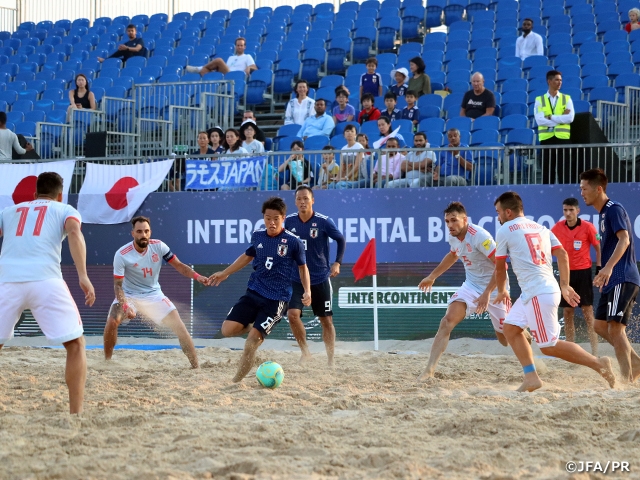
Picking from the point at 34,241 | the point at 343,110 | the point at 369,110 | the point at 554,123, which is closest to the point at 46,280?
the point at 34,241

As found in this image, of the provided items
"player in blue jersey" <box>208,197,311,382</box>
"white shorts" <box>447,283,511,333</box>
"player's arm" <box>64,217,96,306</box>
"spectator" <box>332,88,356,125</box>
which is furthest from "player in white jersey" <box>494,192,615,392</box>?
"spectator" <box>332,88,356,125</box>

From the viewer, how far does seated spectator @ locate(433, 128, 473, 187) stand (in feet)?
42.5

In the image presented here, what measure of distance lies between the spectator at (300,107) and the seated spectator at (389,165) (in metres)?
3.21

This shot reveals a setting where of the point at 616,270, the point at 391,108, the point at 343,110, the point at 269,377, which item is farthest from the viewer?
the point at 343,110

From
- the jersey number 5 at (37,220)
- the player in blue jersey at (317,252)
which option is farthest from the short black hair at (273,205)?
the jersey number 5 at (37,220)

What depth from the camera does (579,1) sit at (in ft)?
60.4

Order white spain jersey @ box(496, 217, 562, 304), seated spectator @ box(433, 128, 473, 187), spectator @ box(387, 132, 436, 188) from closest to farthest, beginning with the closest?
white spain jersey @ box(496, 217, 562, 304) < seated spectator @ box(433, 128, 473, 187) < spectator @ box(387, 132, 436, 188)

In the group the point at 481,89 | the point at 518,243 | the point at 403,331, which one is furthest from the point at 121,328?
the point at 518,243

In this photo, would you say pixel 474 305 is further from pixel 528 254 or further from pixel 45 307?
pixel 45 307

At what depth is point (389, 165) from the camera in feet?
43.7

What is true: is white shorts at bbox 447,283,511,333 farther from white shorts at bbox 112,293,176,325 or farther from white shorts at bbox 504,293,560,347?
white shorts at bbox 112,293,176,325

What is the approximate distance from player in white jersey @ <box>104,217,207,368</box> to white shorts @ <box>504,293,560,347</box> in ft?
13.9

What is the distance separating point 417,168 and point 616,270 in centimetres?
526

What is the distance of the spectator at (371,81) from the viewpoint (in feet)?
53.8
